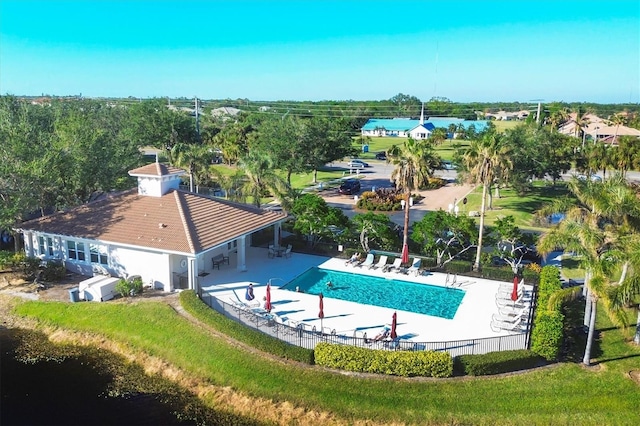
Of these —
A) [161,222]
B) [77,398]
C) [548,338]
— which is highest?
[161,222]

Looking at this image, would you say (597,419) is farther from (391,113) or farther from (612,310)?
(391,113)

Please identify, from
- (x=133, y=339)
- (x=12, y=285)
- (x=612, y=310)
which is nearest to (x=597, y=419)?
(x=612, y=310)

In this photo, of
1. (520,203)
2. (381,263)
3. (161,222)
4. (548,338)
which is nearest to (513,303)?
(548,338)

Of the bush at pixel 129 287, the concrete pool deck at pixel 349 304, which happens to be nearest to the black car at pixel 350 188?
the concrete pool deck at pixel 349 304

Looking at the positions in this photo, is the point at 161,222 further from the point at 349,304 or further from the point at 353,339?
the point at 353,339

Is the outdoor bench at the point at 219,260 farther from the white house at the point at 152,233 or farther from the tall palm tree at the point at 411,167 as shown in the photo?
→ the tall palm tree at the point at 411,167

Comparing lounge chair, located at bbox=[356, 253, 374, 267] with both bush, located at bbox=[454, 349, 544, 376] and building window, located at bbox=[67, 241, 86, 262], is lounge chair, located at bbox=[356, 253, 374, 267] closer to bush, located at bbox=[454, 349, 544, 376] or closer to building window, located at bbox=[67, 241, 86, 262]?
bush, located at bbox=[454, 349, 544, 376]
